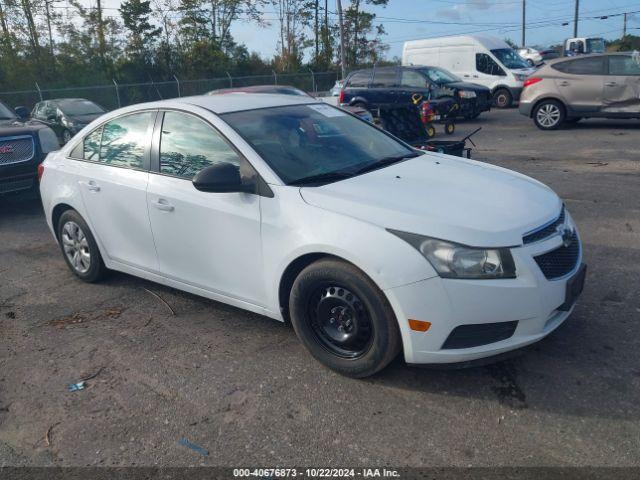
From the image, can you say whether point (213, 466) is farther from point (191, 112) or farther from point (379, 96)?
point (379, 96)

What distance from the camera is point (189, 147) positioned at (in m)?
4.27

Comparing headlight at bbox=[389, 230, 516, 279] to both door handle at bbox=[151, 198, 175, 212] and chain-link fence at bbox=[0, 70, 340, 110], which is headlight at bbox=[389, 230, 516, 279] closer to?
door handle at bbox=[151, 198, 175, 212]

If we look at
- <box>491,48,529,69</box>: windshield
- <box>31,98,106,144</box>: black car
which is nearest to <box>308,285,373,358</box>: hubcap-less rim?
<box>31,98,106,144</box>: black car

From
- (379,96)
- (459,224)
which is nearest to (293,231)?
(459,224)

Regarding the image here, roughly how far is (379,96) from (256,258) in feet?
45.9

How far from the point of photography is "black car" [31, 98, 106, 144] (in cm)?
1723

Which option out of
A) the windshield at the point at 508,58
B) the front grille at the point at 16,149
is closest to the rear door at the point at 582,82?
the windshield at the point at 508,58

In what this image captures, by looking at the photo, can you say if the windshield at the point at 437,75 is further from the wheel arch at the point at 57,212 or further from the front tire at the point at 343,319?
the front tire at the point at 343,319

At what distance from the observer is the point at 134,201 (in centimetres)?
448

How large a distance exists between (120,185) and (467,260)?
2834 millimetres

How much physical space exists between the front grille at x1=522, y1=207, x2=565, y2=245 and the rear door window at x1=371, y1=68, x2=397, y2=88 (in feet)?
46.7

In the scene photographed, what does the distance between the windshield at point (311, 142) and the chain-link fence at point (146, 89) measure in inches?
915

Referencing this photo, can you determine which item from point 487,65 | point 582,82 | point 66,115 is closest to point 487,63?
point 487,65

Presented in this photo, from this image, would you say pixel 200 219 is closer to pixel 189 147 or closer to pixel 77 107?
pixel 189 147
